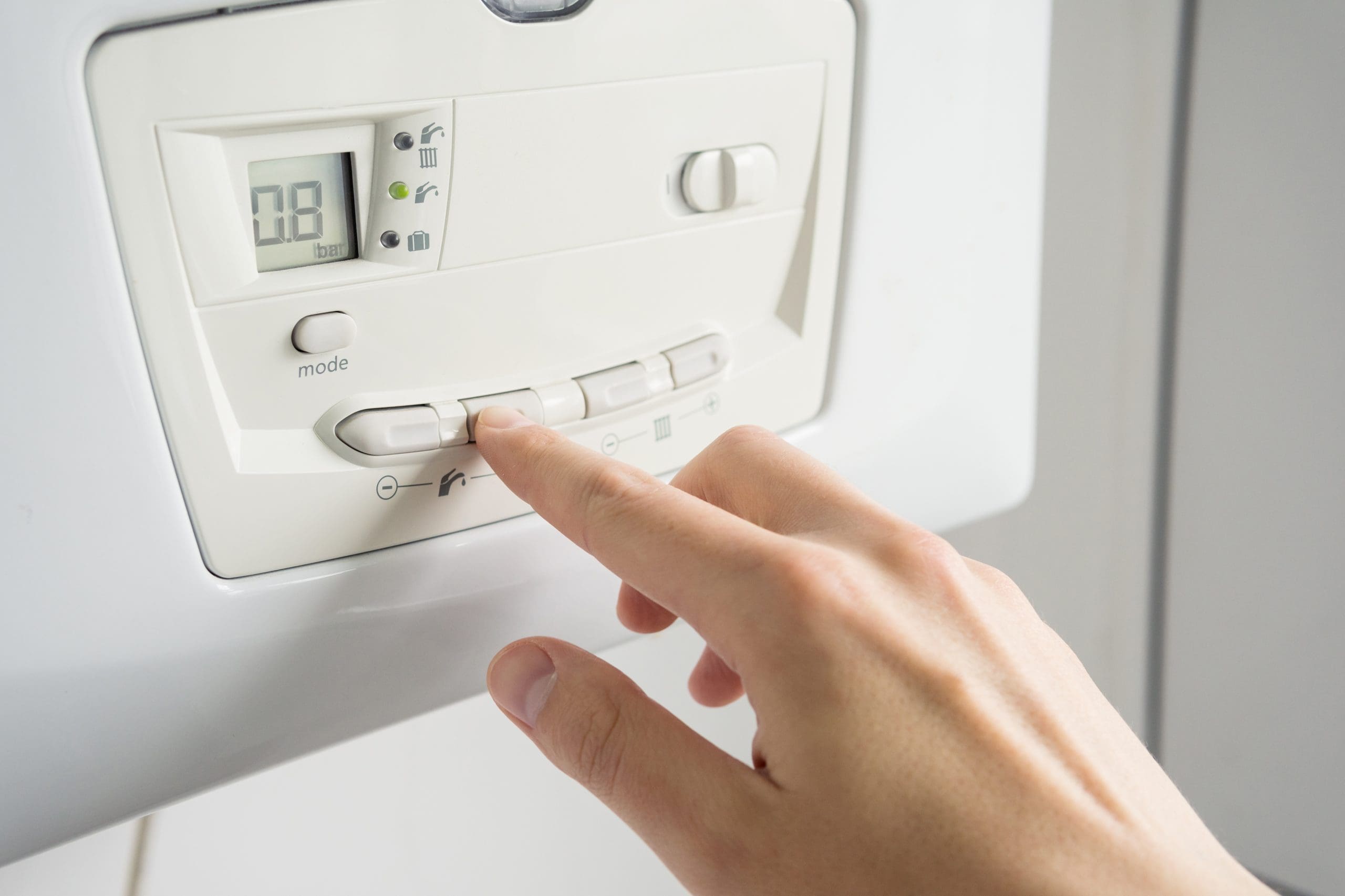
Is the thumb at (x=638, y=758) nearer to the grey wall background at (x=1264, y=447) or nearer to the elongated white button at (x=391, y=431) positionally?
the elongated white button at (x=391, y=431)

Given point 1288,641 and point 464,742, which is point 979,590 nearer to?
point 464,742

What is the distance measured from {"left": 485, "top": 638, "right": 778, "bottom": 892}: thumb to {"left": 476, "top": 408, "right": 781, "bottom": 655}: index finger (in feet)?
0.10

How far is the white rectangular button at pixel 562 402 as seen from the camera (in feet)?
1.01

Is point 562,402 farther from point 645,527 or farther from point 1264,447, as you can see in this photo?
point 1264,447

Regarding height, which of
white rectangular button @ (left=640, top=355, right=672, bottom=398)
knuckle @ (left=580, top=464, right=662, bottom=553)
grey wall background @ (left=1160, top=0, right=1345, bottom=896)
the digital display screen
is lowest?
grey wall background @ (left=1160, top=0, right=1345, bottom=896)

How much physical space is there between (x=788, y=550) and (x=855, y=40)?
0.19m

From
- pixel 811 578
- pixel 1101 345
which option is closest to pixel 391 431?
pixel 811 578

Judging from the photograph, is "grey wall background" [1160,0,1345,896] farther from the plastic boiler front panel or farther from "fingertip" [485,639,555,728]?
"fingertip" [485,639,555,728]

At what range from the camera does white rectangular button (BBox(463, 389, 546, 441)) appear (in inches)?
11.7

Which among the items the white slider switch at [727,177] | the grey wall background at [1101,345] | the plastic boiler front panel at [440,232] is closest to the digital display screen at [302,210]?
the plastic boiler front panel at [440,232]

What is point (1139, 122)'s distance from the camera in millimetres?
566

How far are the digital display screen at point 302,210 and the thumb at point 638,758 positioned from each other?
12cm

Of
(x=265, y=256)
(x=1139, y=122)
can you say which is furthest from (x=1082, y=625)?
(x=265, y=256)

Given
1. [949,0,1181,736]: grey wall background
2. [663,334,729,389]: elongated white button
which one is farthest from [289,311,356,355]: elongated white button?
[949,0,1181,736]: grey wall background
